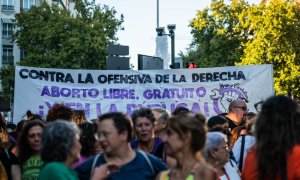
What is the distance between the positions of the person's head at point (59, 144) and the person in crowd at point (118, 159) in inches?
5.5

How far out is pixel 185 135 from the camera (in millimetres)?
4574

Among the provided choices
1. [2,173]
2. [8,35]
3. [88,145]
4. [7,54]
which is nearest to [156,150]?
[88,145]

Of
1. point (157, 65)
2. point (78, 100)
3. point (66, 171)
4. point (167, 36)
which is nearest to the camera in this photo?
point (66, 171)

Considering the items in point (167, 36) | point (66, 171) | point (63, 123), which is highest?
point (167, 36)

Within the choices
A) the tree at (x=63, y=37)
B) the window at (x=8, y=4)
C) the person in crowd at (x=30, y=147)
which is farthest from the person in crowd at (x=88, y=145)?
the window at (x=8, y=4)

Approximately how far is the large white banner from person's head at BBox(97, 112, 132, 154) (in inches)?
354

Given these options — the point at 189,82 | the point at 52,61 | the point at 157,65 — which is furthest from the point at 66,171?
the point at 52,61

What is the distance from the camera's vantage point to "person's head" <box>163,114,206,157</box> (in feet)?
15.0

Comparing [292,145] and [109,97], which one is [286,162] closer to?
[292,145]

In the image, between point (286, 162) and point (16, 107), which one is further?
point (16, 107)

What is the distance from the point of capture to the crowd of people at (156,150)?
437 cm

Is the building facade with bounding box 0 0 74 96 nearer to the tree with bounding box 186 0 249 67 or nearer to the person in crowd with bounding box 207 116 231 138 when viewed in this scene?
the tree with bounding box 186 0 249 67

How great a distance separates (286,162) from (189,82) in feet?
33.7

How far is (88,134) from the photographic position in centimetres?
632
